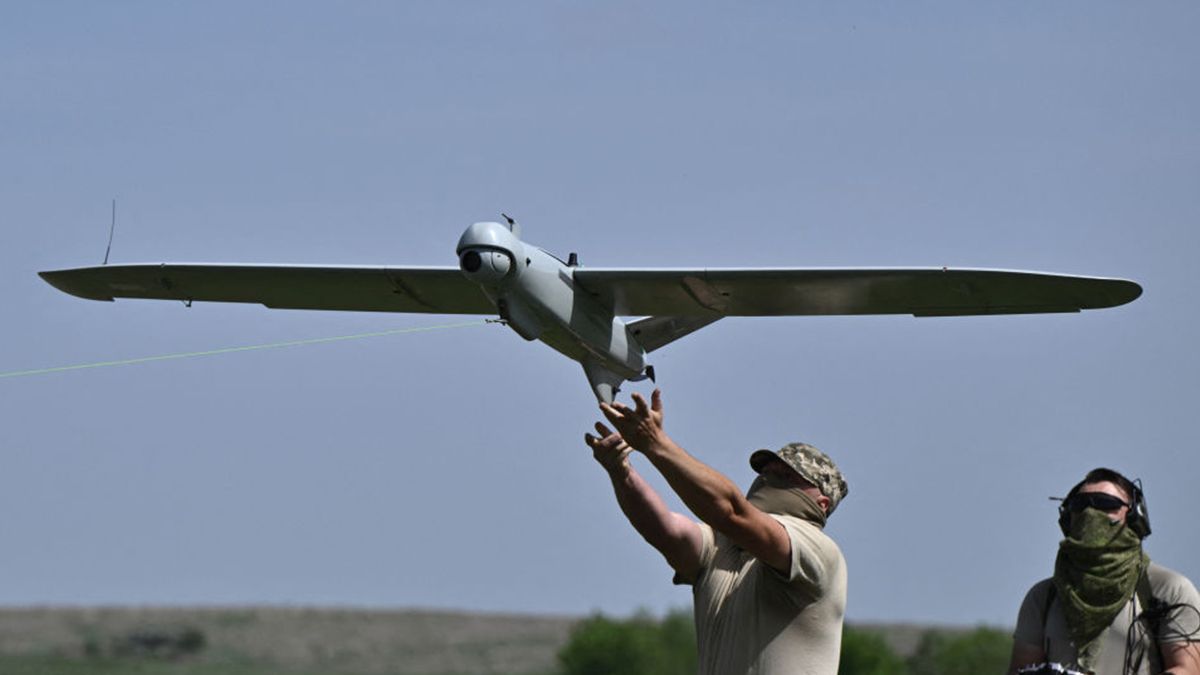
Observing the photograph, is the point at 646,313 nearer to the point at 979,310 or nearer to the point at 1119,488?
the point at 979,310

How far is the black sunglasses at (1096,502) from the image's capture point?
6.21 meters

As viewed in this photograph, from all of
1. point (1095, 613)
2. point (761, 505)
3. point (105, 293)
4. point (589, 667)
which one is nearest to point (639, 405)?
point (761, 505)

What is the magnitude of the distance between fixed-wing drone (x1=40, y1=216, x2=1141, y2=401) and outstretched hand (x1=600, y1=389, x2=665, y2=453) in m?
8.70

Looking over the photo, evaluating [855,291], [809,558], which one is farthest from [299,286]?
[809,558]

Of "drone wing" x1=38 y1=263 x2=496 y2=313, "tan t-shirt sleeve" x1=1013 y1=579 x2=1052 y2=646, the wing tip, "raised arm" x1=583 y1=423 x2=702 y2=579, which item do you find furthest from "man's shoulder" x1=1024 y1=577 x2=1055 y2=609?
the wing tip

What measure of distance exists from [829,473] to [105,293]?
13439 millimetres

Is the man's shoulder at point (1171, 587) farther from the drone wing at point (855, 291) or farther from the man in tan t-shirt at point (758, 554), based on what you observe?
the drone wing at point (855, 291)

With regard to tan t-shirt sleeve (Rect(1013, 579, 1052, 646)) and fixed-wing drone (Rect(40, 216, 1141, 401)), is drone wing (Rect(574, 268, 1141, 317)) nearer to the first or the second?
fixed-wing drone (Rect(40, 216, 1141, 401))

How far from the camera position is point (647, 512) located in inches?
236

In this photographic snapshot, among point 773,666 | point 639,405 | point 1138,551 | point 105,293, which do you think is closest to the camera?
→ point 639,405

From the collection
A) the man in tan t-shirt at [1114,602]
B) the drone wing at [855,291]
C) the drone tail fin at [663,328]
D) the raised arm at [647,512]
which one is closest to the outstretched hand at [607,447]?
the raised arm at [647,512]

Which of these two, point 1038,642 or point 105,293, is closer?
point 1038,642

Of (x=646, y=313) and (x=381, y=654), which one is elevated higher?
(x=646, y=313)

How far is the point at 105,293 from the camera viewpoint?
18250mm
